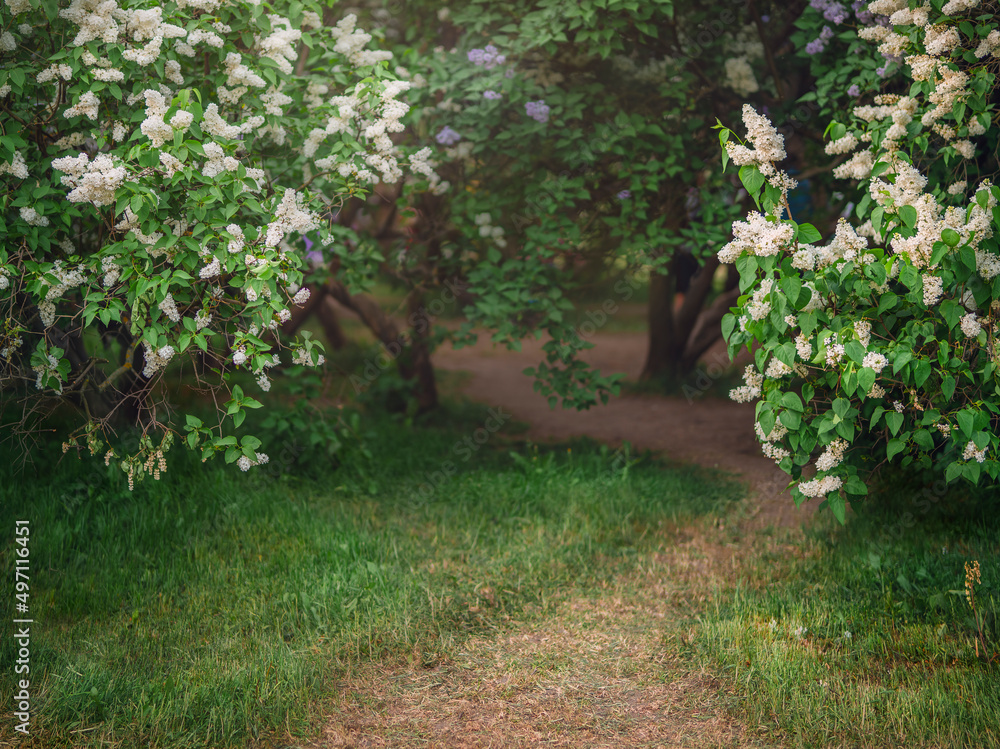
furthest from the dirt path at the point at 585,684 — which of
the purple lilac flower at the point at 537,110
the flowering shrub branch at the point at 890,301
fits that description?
the purple lilac flower at the point at 537,110

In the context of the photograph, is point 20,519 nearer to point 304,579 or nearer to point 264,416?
point 304,579

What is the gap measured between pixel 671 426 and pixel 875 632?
4385 mm

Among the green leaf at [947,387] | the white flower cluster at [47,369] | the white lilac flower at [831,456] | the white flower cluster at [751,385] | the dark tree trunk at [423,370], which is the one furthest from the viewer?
the dark tree trunk at [423,370]

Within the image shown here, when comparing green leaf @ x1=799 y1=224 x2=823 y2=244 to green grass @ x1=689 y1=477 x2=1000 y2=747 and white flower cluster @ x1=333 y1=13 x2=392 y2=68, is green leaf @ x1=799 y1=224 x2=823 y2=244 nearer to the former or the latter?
green grass @ x1=689 y1=477 x2=1000 y2=747

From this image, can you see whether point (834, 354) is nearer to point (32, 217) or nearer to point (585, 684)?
point (585, 684)

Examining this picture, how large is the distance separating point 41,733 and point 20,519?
180 cm

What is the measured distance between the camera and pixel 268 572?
4.45 m

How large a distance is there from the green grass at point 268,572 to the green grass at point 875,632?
1004mm

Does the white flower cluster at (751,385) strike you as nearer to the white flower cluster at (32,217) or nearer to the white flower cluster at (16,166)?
the white flower cluster at (32,217)

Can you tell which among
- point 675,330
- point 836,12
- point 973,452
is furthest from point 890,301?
point 675,330

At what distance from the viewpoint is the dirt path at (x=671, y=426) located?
6.14 m

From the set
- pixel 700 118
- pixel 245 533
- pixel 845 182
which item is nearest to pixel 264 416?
pixel 245 533

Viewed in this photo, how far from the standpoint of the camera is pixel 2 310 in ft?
13.9

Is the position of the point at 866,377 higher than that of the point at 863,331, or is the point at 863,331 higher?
the point at 863,331
